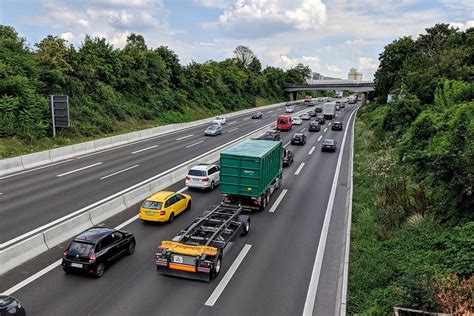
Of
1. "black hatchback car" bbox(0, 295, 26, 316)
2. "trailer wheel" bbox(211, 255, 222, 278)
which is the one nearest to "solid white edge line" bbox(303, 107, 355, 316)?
"trailer wheel" bbox(211, 255, 222, 278)

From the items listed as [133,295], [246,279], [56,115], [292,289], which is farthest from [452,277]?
[56,115]

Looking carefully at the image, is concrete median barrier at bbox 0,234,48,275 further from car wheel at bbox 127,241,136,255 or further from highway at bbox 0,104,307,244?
car wheel at bbox 127,241,136,255

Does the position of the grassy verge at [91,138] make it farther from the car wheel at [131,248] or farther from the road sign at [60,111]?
the car wheel at [131,248]

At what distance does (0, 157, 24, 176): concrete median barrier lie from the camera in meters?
28.2

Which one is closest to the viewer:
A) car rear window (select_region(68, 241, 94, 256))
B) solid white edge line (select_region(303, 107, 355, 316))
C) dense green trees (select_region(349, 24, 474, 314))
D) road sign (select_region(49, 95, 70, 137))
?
dense green trees (select_region(349, 24, 474, 314))

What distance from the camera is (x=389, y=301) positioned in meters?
11.9

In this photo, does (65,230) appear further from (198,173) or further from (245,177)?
(198,173)

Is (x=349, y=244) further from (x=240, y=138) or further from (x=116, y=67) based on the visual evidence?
(x=116, y=67)

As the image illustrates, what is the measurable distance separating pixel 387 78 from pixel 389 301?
69.7 m

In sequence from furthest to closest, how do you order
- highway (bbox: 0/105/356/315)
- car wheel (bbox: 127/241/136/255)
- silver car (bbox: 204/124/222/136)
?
silver car (bbox: 204/124/222/136), car wheel (bbox: 127/241/136/255), highway (bbox: 0/105/356/315)

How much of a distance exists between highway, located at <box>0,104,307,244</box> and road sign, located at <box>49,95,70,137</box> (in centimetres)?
445

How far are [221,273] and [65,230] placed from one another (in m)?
7.41

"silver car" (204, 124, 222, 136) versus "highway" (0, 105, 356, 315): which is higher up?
"silver car" (204, 124, 222, 136)

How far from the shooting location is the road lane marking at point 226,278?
12.9 m
